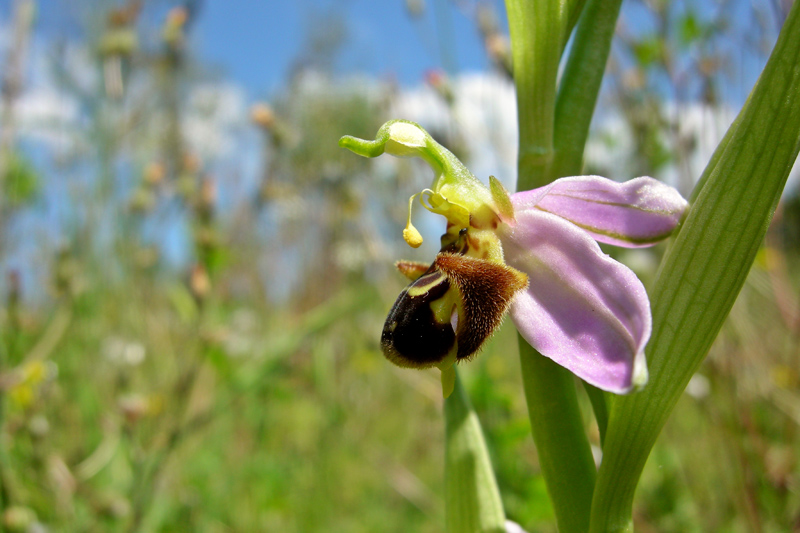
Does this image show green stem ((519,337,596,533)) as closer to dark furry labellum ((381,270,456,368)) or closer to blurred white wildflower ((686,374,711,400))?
dark furry labellum ((381,270,456,368))

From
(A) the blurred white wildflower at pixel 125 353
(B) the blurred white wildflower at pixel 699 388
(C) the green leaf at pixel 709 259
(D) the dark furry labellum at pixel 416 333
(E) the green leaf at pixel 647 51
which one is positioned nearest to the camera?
(C) the green leaf at pixel 709 259

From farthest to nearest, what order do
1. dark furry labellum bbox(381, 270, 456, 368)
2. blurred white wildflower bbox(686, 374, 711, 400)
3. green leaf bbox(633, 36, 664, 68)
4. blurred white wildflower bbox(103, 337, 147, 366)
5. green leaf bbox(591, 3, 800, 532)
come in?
1. green leaf bbox(633, 36, 664, 68)
2. blurred white wildflower bbox(686, 374, 711, 400)
3. blurred white wildflower bbox(103, 337, 147, 366)
4. dark furry labellum bbox(381, 270, 456, 368)
5. green leaf bbox(591, 3, 800, 532)

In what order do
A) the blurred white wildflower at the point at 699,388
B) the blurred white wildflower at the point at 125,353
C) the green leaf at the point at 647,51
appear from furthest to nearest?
1. the green leaf at the point at 647,51
2. the blurred white wildflower at the point at 699,388
3. the blurred white wildflower at the point at 125,353

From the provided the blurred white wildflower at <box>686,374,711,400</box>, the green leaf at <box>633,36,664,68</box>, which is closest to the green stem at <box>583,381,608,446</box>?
the blurred white wildflower at <box>686,374,711,400</box>

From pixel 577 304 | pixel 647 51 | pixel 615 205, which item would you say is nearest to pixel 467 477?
pixel 577 304

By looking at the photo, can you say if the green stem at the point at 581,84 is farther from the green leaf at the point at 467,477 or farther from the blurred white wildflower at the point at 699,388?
the blurred white wildflower at the point at 699,388

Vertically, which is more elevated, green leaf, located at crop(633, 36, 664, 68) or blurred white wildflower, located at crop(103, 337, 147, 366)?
green leaf, located at crop(633, 36, 664, 68)

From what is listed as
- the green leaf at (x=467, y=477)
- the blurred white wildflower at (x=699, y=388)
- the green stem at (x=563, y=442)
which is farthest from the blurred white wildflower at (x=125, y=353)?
the blurred white wildflower at (x=699, y=388)
